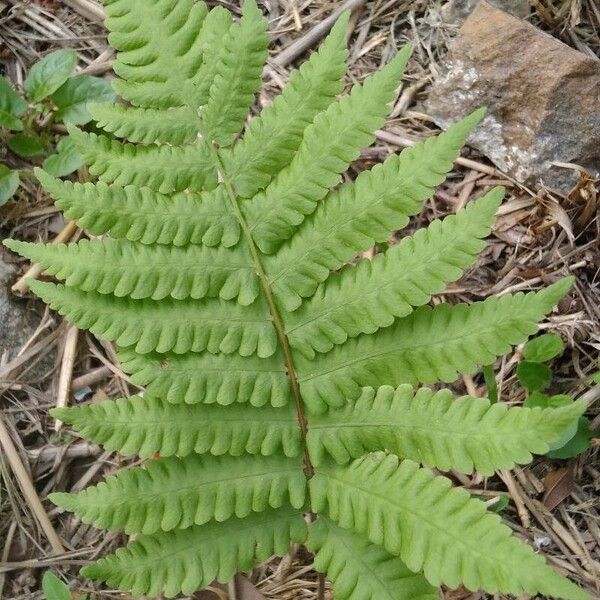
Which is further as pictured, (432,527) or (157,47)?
(157,47)

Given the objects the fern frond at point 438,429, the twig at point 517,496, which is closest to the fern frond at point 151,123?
the fern frond at point 438,429

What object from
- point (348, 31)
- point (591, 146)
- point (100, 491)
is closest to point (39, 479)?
point (100, 491)

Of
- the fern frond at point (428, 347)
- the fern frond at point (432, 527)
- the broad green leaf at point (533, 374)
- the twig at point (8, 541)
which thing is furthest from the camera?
the twig at point (8, 541)

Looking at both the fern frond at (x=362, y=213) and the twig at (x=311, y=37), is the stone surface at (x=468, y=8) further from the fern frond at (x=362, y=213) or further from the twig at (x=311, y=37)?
the fern frond at (x=362, y=213)

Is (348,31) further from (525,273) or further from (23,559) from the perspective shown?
(23,559)

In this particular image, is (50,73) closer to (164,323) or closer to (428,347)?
(164,323)

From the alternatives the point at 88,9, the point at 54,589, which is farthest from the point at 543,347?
the point at 88,9

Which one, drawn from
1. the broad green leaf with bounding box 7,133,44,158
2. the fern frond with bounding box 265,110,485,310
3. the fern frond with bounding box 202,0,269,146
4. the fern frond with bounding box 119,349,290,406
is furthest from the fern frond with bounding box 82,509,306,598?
the broad green leaf with bounding box 7,133,44,158
